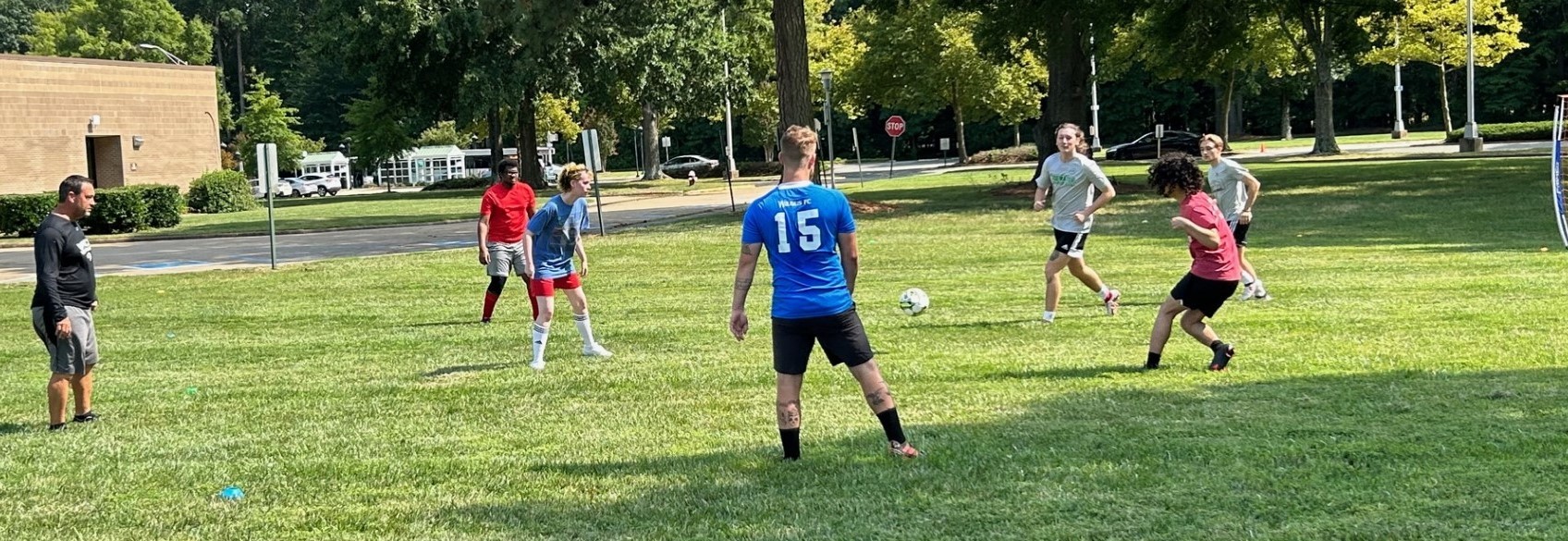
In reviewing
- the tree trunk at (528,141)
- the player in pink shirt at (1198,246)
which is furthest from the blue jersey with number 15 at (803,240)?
the tree trunk at (528,141)

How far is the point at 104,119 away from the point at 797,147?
45.4m

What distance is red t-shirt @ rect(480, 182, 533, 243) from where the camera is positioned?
12891mm

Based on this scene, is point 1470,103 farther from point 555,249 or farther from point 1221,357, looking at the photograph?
point 555,249

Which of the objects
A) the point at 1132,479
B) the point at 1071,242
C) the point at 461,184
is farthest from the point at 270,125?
the point at 1132,479

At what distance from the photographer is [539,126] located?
234 ft

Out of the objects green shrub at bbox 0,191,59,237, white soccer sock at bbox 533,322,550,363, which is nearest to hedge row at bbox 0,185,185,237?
green shrub at bbox 0,191,59,237

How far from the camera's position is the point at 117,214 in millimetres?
35156

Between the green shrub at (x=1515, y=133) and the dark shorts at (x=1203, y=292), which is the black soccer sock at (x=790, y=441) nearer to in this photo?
the dark shorts at (x=1203, y=292)

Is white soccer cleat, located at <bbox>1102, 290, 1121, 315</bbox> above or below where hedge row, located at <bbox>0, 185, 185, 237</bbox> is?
below

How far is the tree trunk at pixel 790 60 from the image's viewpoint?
29.0 metres

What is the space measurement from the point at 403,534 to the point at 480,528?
30 centimetres

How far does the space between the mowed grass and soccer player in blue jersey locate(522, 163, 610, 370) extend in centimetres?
41

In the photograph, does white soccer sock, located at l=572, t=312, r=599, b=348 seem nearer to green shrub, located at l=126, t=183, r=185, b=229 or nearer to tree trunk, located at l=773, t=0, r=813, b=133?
tree trunk, located at l=773, t=0, r=813, b=133

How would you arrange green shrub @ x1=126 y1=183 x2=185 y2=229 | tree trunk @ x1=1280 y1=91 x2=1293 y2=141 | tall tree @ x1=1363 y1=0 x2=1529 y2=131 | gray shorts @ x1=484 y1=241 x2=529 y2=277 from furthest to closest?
tree trunk @ x1=1280 y1=91 x2=1293 y2=141, tall tree @ x1=1363 y1=0 x2=1529 y2=131, green shrub @ x1=126 y1=183 x2=185 y2=229, gray shorts @ x1=484 y1=241 x2=529 y2=277
